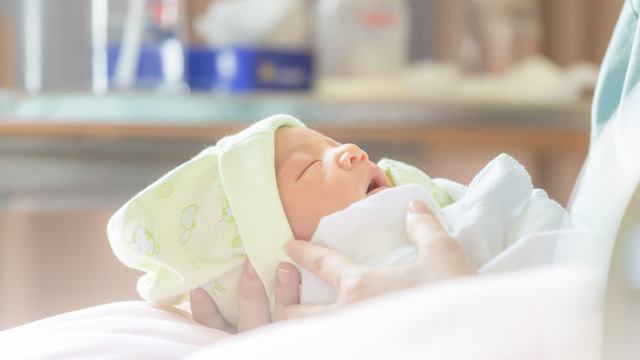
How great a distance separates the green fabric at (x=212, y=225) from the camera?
0.51 metres

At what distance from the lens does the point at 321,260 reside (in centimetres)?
45

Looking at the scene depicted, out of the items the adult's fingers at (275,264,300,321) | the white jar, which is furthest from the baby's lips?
the white jar

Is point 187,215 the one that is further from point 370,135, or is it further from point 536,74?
point 536,74

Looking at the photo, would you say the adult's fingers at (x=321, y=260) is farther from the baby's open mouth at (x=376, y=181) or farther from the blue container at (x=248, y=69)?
the blue container at (x=248, y=69)

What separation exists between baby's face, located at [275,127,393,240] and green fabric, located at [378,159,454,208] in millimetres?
11

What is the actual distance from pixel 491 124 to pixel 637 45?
3.29 ft

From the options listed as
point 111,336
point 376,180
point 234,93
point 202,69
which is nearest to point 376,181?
point 376,180

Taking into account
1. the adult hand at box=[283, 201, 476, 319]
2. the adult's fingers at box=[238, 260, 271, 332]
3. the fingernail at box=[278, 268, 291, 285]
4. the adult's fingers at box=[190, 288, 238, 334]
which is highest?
the adult hand at box=[283, 201, 476, 319]

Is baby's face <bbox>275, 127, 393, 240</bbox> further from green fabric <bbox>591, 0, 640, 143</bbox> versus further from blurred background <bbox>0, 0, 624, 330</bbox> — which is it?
blurred background <bbox>0, 0, 624, 330</bbox>

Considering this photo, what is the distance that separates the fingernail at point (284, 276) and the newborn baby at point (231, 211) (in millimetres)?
17

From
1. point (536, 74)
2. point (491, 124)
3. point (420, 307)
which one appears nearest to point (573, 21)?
point (536, 74)

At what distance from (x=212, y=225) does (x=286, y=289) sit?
0.30ft

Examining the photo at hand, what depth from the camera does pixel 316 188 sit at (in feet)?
1.72

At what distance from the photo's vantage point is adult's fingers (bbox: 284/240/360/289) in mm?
429
